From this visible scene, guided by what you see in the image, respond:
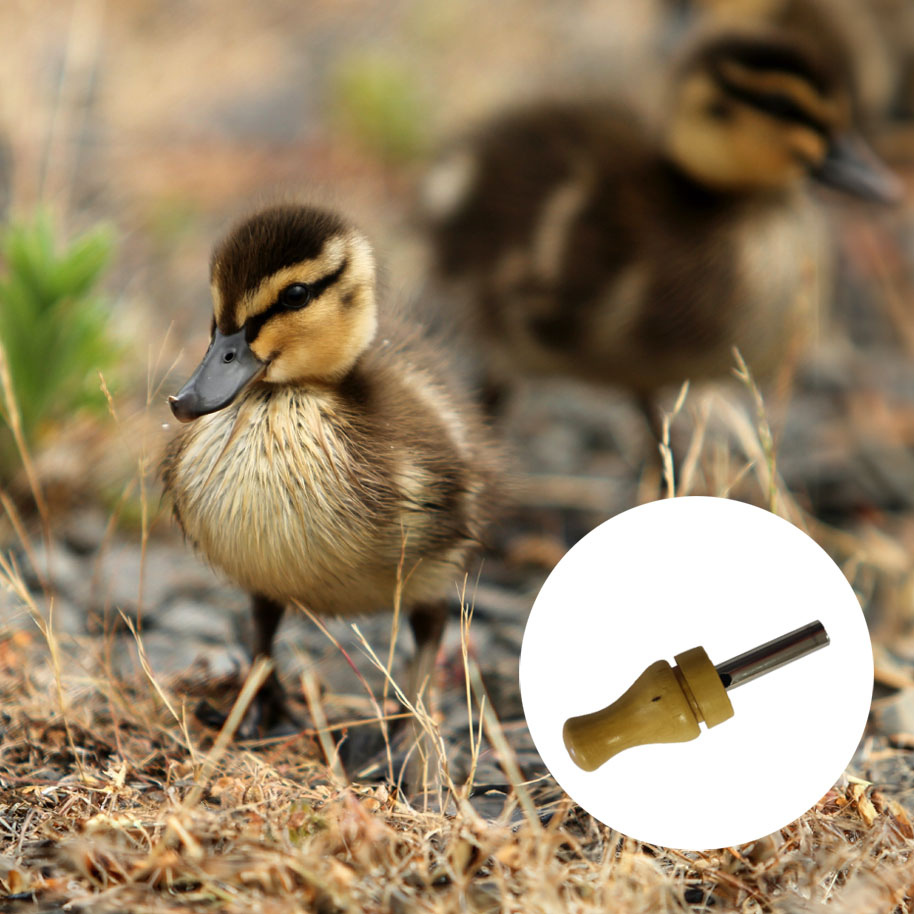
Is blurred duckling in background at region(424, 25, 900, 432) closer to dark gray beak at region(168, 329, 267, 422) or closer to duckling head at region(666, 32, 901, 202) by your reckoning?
duckling head at region(666, 32, 901, 202)

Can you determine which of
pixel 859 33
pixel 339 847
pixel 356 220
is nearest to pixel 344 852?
pixel 339 847

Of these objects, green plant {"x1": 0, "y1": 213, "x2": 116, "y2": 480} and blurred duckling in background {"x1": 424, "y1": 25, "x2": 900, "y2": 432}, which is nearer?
green plant {"x1": 0, "y1": 213, "x2": 116, "y2": 480}

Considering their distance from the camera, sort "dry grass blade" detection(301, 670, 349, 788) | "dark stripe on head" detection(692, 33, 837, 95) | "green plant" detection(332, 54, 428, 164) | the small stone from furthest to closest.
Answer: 1. "green plant" detection(332, 54, 428, 164)
2. "dark stripe on head" detection(692, 33, 837, 95)
3. the small stone
4. "dry grass blade" detection(301, 670, 349, 788)

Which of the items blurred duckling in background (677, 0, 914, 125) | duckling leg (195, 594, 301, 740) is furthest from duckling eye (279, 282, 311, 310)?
blurred duckling in background (677, 0, 914, 125)

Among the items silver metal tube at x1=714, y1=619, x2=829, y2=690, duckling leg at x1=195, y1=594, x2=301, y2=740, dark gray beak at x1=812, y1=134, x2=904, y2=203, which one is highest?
silver metal tube at x1=714, y1=619, x2=829, y2=690

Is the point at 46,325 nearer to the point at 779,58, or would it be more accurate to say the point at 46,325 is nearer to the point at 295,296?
the point at 295,296

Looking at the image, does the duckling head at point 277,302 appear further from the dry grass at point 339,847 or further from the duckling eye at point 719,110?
the duckling eye at point 719,110

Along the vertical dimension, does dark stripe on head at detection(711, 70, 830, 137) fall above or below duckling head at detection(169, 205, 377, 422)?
below
